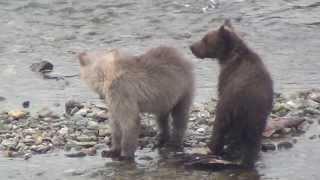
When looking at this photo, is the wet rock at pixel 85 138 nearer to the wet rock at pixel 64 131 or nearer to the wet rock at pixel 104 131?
the wet rock at pixel 104 131

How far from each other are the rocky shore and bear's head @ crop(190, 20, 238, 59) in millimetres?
878

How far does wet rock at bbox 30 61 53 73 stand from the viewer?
1230 cm

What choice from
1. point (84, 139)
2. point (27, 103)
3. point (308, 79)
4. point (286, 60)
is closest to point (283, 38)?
point (286, 60)

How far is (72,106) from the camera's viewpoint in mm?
10336

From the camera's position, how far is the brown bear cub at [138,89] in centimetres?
830

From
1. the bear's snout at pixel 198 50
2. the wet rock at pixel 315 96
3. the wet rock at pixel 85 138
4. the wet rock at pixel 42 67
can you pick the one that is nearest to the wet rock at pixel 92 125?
the wet rock at pixel 85 138

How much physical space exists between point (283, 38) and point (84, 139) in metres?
5.74

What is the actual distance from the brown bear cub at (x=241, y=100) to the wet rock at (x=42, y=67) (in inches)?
176

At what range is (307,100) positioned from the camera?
10.1m

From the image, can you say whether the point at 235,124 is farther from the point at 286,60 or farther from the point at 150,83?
the point at 286,60

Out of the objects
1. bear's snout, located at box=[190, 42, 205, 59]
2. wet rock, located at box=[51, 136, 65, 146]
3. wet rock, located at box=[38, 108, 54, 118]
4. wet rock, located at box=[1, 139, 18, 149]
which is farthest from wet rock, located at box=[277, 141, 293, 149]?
wet rock, located at box=[38, 108, 54, 118]

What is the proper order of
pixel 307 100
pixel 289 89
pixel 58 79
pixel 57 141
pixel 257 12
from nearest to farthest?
pixel 57 141 → pixel 307 100 → pixel 289 89 → pixel 58 79 → pixel 257 12

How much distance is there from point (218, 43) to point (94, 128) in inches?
68.4

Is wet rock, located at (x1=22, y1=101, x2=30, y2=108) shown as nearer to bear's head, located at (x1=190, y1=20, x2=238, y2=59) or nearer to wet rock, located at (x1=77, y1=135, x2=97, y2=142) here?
wet rock, located at (x1=77, y1=135, x2=97, y2=142)
